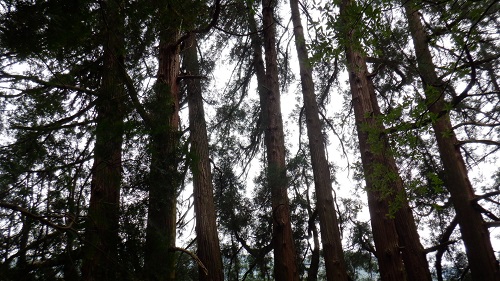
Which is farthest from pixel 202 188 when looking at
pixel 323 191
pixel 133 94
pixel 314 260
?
pixel 314 260

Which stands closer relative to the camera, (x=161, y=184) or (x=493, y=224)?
(x=161, y=184)

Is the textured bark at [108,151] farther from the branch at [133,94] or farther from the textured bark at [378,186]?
the textured bark at [378,186]

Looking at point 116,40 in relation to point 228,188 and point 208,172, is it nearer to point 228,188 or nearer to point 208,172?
point 208,172

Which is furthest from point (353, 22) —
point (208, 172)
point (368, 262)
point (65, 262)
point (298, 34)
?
point (368, 262)

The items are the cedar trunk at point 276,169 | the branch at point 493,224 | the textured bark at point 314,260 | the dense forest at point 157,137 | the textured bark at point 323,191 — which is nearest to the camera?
the dense forest at point 157,137

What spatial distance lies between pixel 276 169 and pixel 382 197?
3.01 meters

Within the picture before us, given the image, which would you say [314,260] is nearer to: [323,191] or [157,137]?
[323,191]

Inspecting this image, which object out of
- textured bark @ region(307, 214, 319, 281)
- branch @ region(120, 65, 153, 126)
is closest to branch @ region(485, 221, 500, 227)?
textured bark @ region(307, 214, 319, 281)

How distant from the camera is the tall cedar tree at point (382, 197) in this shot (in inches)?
124

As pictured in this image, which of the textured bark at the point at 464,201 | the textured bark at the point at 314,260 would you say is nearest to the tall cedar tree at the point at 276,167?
the textured bark at the point at 314,260

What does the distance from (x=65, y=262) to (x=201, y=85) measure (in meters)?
4.92

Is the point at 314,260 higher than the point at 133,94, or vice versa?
the point at 133,94

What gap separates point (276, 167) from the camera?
6.12 m

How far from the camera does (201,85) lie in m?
6.94
